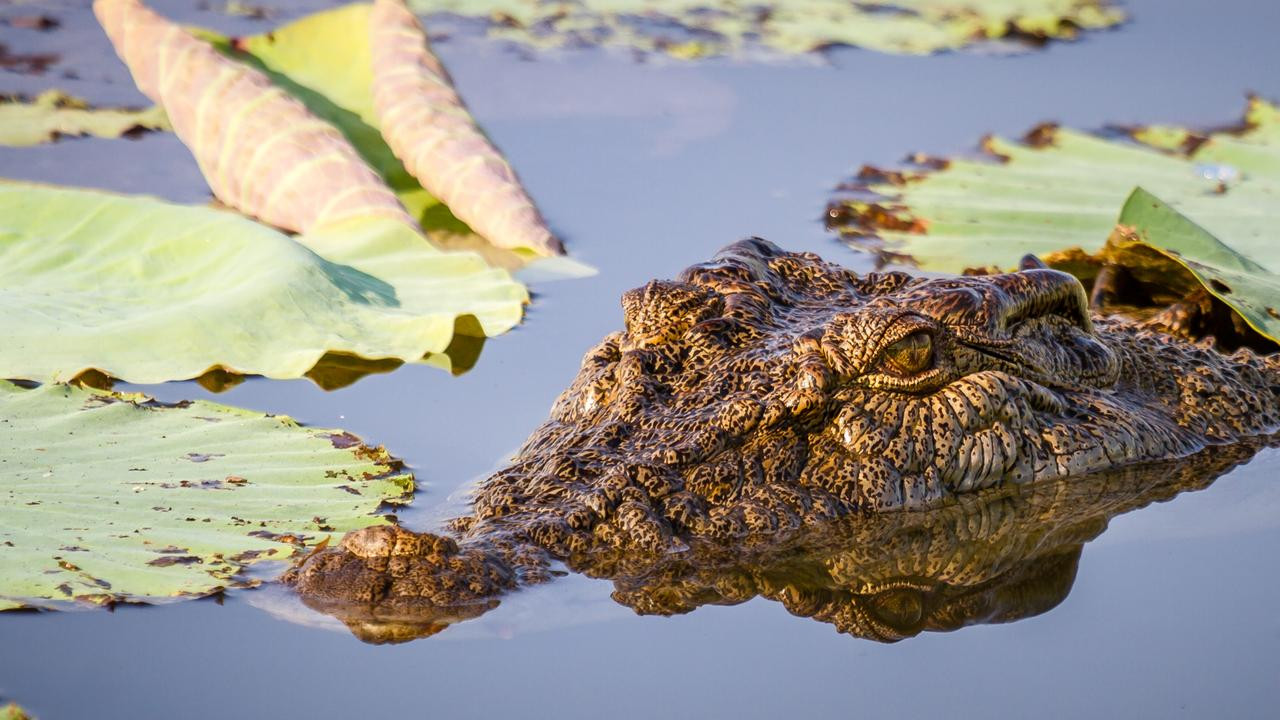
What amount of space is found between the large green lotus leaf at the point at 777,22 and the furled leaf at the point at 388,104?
5.68ft

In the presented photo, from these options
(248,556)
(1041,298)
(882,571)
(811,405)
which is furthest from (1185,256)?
(248,556)

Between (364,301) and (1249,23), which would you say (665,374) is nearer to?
(364,301)

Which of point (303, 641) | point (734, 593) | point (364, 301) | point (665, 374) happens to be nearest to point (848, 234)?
point (364, 301)

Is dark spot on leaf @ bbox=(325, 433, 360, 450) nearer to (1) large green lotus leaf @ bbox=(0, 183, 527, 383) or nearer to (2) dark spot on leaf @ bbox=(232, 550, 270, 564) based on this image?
(1) large green lotus leaf @ bbox=(0, 183, 527, 383)

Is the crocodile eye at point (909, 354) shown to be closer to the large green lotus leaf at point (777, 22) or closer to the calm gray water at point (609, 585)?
the calm gray water at point (609, 585)

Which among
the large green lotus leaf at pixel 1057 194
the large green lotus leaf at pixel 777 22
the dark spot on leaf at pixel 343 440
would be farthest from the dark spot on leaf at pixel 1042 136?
the dark spot on leaf at pixel 343 440

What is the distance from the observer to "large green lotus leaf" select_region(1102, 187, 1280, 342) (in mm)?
5352

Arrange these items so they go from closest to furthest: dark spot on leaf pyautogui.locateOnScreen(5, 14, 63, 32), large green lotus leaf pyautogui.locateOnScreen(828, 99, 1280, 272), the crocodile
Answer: the crocodile < large green lotus leaf pyautogui.locateOnScreen(828, 99, 1280, 272) < dark spot on leaf pyautogui.locateOnScreen(5, 14, 63, 32)

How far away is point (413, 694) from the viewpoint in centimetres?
324

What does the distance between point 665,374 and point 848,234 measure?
3.08 metres

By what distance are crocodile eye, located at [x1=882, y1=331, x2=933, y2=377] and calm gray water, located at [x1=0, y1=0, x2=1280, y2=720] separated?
70cm

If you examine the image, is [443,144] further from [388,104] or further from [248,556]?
[248,556]

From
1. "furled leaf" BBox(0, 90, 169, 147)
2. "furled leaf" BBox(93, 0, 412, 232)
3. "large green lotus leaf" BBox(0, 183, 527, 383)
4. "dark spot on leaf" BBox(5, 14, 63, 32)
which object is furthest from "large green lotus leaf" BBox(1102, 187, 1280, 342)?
"dark spot on leaf" BBox(5, 14, 63, 32)

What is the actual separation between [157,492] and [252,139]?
10.7 ft
